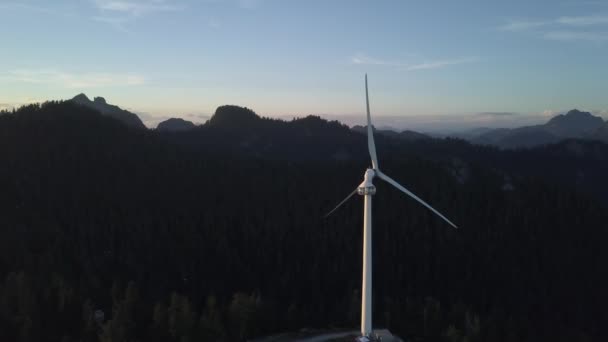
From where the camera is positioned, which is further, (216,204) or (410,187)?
(410,187)

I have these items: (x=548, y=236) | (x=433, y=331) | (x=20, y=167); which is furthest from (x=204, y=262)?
(x=548, y=236)

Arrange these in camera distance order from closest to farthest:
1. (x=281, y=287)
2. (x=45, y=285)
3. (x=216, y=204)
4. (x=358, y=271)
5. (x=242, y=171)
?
1. (x=45, y=285)
2. (x=281, y=287)
3. (x=358, y=271)
4. (x=216, y=204)
5. (x=242, y=171)

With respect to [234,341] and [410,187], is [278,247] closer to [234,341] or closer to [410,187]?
[234,341]

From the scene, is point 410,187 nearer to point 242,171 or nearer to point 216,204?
point 242,171

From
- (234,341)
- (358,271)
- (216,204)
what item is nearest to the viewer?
(234,341)

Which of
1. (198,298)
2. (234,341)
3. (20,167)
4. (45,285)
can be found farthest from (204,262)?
(20,167)

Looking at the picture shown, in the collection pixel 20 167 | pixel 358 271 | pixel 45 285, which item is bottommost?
pixel 358 271

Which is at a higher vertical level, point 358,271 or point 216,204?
point 216,204
